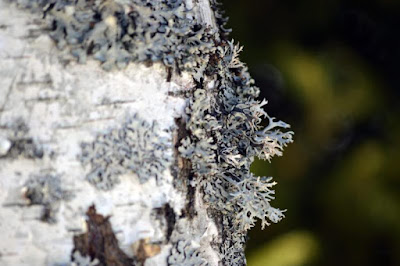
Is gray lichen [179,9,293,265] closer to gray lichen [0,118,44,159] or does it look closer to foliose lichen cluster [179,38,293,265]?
foliose lichen cluster [179,38,293,265]

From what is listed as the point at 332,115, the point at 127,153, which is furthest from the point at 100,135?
the point at 332,115

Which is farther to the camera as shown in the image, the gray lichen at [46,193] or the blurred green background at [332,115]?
the blurred green background at [332,115]

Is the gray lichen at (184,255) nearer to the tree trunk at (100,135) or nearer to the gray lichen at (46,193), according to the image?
the tree trunk at (100,135)

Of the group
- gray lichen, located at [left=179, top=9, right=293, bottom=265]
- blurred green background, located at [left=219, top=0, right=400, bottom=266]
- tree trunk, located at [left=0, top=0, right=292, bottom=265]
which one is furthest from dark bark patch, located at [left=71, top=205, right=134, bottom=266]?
blurred green background, located at [left=219, top=0, right=400, bottom=266]

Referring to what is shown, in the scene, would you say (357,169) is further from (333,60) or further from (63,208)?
(63,208)

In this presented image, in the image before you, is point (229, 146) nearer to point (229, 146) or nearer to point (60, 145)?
point (229, 146)

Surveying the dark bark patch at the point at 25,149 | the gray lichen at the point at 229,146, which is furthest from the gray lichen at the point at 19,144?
the gray lichen at the point at 229,146

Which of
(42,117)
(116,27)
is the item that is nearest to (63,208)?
(42,117)
